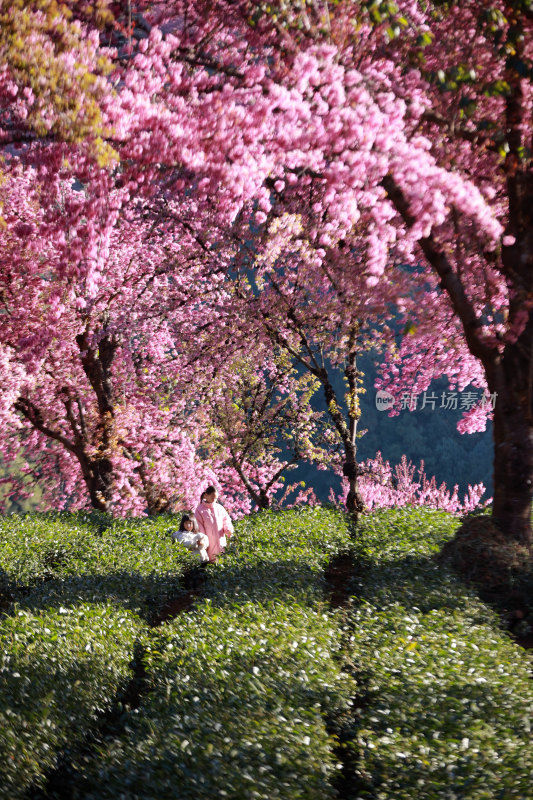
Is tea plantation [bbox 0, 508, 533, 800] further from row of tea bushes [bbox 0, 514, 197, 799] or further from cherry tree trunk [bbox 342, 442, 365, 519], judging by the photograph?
cherry tree trunk [bbox 342, 442, 365, 519]

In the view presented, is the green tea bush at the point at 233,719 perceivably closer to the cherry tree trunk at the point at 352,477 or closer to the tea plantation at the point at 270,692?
the tea plantation at the point at 270,692

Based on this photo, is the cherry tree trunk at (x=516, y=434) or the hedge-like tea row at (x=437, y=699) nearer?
the hedge-like tea row at (x=437, y=699)

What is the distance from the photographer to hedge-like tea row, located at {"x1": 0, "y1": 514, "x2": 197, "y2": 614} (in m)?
10.2

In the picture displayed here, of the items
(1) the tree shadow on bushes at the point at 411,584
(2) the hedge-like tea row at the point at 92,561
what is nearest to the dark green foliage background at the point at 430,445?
(2) the hedge-like tea row at the point at 92,561

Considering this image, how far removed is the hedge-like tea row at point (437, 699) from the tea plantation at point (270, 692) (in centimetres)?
2

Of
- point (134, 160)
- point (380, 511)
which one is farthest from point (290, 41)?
point (380, 511)

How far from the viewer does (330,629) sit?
24.7 feet

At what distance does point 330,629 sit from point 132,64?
608cm

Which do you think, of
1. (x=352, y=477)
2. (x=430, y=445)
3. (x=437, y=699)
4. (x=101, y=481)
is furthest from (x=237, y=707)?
(x=430, y=445)

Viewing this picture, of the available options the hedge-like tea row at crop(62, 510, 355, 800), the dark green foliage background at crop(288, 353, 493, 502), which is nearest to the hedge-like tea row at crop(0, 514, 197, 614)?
the hedge-like tea row at crop(62, 510, 355, 800)

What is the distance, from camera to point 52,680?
6.33 m

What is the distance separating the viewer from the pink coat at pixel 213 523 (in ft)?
43.3

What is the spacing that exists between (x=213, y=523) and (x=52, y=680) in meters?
6.97

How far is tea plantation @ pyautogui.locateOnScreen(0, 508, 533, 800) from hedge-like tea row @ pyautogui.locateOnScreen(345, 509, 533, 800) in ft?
0.05
